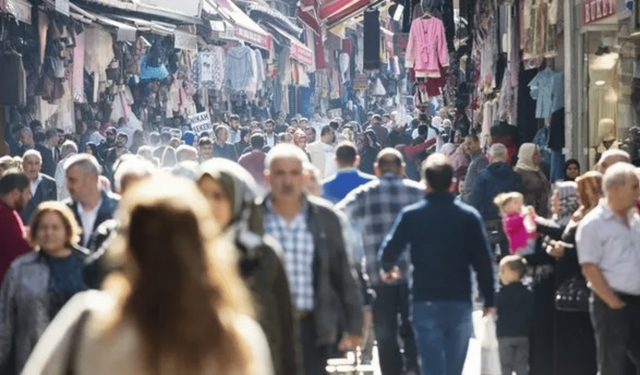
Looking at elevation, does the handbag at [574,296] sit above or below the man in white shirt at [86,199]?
below

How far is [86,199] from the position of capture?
424 inches

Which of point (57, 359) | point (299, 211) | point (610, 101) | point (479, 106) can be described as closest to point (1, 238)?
point (299, 211)

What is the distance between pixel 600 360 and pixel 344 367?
11.2 feet

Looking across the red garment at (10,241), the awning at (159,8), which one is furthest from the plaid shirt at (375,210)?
the awning at (159,8)

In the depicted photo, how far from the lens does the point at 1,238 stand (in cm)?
1105

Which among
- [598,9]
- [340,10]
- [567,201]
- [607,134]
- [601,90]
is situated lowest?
[567,201]

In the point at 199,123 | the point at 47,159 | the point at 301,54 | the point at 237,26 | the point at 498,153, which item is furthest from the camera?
the point at 301,54

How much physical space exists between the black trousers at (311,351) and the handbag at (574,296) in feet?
9.08

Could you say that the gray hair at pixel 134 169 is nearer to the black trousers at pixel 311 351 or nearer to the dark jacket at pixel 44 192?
the black trousers at pixel 311 351

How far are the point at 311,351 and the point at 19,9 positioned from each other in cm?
1554

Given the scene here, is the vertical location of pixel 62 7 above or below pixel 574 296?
above

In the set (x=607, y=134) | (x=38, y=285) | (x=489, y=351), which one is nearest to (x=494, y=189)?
(x=607, y=134)

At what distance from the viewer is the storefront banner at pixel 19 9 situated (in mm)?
22688

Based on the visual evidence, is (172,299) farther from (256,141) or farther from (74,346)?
(256,141)
